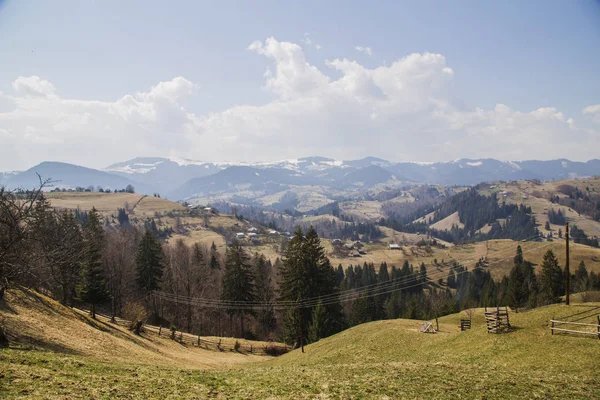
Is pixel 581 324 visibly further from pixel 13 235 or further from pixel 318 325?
pixel 13 235

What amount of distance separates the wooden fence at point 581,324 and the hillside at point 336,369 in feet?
2.23

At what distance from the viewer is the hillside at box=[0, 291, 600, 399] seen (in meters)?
16.2

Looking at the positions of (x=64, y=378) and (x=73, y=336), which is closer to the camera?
(x=64, y=378)

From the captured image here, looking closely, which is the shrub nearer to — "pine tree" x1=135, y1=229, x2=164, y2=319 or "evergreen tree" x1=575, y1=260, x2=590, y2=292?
"pine tree" x1=135, y1=229, x2=164, y2=319

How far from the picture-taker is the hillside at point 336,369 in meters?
16.2

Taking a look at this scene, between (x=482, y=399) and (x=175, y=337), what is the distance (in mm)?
46945

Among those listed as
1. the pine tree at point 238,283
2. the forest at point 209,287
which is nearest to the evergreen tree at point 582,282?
the forest at point 209,287

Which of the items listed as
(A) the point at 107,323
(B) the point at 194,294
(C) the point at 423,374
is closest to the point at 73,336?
(A) the point at 107,323

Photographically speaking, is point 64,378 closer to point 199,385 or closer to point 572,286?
point 199,385

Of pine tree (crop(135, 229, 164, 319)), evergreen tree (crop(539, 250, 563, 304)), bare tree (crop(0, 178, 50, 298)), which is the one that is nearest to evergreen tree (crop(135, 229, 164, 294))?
pine tree (crop(135, 229, 164, 319))

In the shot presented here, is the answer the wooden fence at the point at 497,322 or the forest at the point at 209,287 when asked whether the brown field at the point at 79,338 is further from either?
the wooden fence at the point at 497,322

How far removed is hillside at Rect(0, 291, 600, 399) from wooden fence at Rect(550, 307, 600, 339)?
68cm

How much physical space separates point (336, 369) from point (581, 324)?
2098 cm

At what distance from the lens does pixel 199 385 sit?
57.9ft
